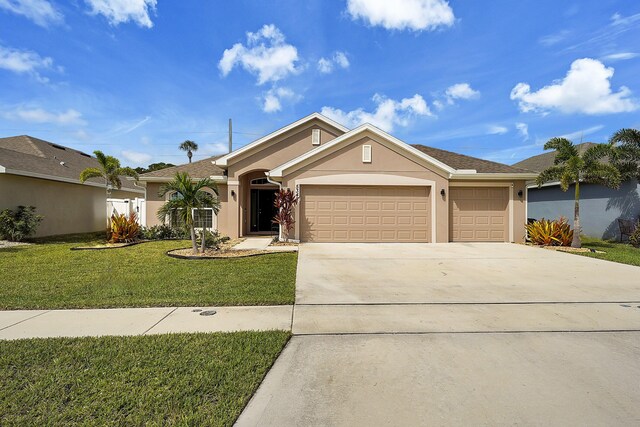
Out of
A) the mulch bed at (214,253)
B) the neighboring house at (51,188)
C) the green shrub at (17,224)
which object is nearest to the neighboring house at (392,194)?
the mulch bed at (214,253)

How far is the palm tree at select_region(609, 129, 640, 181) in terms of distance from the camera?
13695 millimetres

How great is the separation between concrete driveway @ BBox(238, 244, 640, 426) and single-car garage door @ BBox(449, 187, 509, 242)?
6.89 metres

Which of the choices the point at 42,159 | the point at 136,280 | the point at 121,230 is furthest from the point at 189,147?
the point at 136,280

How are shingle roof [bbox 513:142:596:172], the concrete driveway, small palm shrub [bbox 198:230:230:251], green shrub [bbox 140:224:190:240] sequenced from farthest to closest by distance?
shingle roof [bbox 513:142:596:172] → green shrub [bbox 140:224:190:240] → small palm shrub [bbox 198:230:230:251] → the concrete driveway

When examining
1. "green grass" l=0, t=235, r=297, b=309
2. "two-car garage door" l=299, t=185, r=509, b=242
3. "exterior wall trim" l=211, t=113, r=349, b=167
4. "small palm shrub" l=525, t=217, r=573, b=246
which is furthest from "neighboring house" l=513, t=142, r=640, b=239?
"green grass" l=0, t=235, r=297, b=309

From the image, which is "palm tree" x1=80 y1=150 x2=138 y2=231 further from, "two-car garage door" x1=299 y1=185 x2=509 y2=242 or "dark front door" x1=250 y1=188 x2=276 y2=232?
"two-car garage door" x1=299 y1=185 x2=509 y2=242

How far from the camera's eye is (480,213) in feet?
47.4

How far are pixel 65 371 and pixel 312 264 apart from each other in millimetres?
6386

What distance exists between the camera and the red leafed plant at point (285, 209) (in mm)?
13398

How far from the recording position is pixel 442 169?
1405 centimetres

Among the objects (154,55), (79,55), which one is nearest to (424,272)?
(154,55)

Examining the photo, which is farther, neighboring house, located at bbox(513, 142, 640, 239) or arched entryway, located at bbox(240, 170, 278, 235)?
arched entryway, located at bbox(240, 170, 278, 235)

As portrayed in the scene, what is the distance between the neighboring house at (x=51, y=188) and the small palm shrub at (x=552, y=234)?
21.8m

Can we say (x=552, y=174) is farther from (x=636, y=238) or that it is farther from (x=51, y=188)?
(x=51, y=188)
